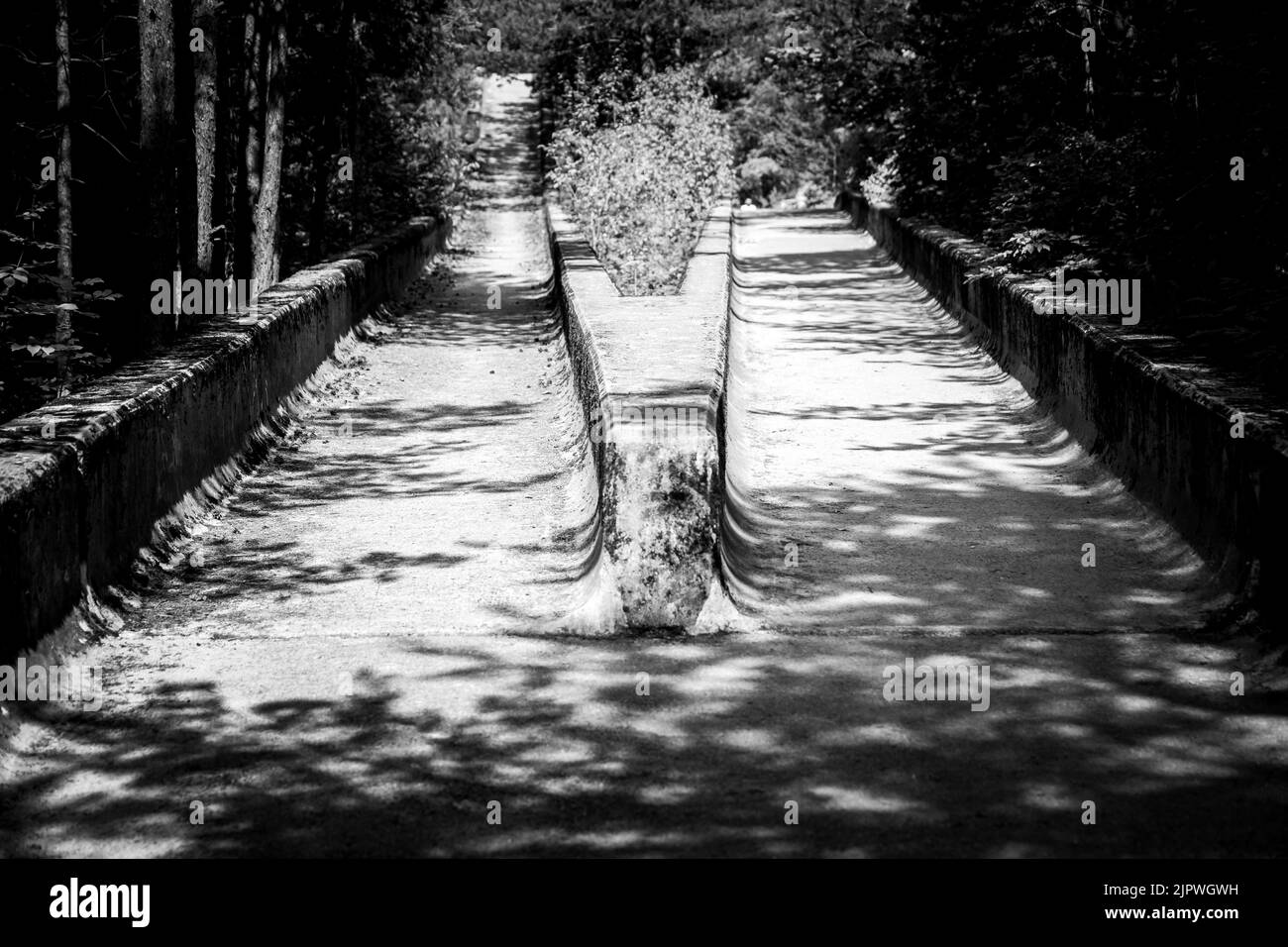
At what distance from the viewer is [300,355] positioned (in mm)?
13109

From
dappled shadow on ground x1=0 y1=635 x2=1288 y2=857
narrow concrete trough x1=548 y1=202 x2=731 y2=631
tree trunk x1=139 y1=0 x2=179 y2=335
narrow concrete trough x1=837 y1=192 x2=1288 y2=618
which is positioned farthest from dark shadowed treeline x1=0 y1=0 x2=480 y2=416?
narrow concrete trough x1=837 y1=192 x2=1288 y2=618

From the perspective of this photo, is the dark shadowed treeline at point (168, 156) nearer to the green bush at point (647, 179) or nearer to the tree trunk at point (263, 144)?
the tree trunk at point (263, 144)

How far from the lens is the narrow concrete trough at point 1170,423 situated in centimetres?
646

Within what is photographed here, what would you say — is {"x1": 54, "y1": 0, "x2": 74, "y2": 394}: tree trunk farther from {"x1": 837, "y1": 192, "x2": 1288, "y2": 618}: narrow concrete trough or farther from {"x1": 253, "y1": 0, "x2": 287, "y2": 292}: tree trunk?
{"x1": 837, "y1": 192, "x2": 1288, "y2": 618}: narrow concrete trough

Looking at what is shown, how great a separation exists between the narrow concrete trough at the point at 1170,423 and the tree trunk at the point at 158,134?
8.21 metres

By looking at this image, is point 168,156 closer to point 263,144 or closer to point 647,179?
point 263,144

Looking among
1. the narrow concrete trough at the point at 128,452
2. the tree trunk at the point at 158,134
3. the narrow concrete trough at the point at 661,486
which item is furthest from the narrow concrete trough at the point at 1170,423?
the tree trunk at the point at 158,134

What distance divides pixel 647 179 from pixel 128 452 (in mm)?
17051

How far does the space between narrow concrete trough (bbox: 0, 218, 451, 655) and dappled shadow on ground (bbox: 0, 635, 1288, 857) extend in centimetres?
74

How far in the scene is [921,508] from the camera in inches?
347

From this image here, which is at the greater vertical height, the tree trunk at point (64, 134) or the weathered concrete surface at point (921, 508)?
the tree trunk at point (64, 134)

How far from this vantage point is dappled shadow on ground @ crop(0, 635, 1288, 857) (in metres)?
4.57

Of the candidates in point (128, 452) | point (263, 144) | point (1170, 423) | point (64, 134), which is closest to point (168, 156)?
point (64, 134)

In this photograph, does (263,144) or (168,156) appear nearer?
(168,156)
